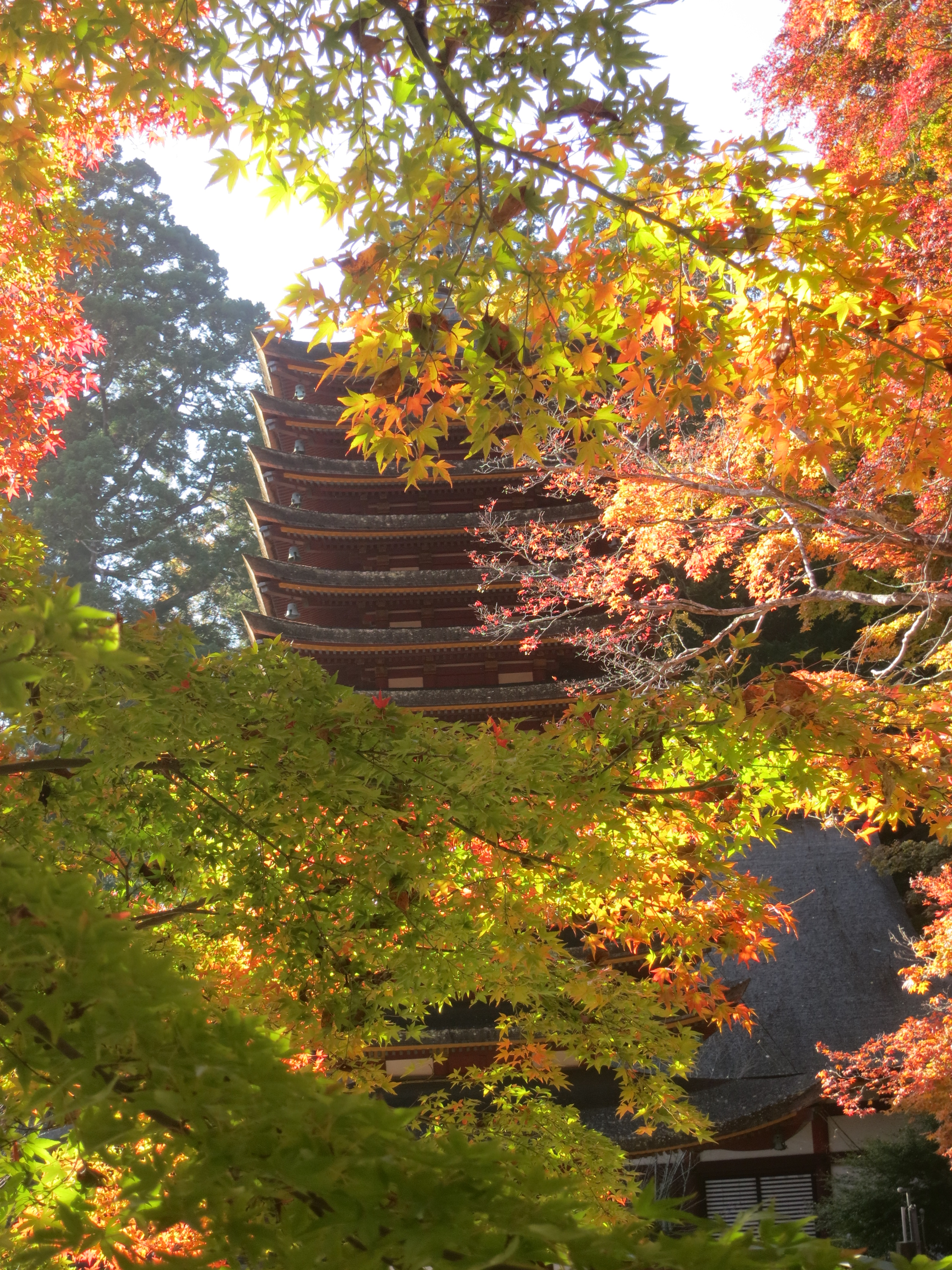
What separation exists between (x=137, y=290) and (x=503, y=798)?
27956 millimetres

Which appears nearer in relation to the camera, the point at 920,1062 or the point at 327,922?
the point at 327,922

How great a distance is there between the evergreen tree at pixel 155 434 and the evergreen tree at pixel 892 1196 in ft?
61.6

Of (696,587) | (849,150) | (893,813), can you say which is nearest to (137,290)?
(696,587)

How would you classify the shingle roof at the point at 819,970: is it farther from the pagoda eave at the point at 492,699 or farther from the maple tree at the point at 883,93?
the maple tree at the point at 883,93

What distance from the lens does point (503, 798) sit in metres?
2.46

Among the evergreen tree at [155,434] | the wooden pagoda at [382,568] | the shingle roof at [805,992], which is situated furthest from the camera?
the evergreen tree at [155,434]

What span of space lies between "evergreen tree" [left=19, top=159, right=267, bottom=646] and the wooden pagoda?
420 inches

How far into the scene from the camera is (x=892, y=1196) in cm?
791

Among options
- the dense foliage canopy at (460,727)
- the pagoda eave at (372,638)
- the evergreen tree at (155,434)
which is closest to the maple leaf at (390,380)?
the dense foliage canopy at (460,727)

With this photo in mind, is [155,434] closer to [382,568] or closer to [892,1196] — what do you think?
[382,568]

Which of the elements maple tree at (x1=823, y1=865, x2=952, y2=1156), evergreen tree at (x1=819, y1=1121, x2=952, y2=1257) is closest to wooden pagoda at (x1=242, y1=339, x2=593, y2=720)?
maple tree at (x1=823, y1=865, x2=952, y2=1156)

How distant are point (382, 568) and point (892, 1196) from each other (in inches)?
390

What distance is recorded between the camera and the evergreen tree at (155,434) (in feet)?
77.4

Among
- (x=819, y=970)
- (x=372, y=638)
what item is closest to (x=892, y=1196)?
(x=819, y=970)
